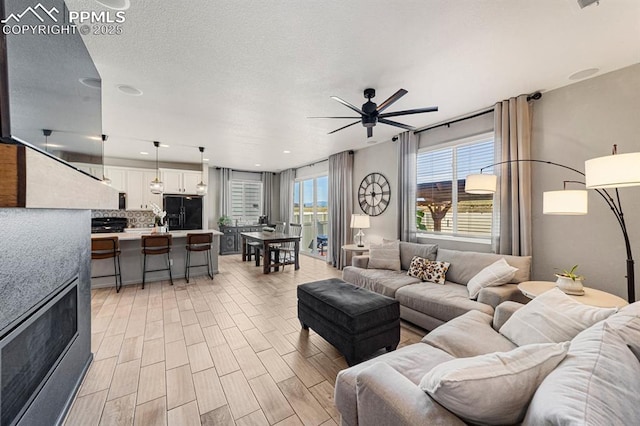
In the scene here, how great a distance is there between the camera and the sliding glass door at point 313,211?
7.39 m

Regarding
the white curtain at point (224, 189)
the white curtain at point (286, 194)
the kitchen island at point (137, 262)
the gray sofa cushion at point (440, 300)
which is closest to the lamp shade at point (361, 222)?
the gray sofa cushion at point (440, 300)

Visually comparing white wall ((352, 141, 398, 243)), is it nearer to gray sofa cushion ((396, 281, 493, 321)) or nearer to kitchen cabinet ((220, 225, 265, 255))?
gray sofa cushion ((396, 281, 493, 321))

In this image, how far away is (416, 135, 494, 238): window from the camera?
3.66 meters

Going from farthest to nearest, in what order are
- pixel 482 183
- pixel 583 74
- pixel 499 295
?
pixel 482 183, pixel 583 74, pixel 499 295

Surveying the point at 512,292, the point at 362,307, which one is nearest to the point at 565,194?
the point at 512,292

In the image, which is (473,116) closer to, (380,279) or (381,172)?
(381,172)

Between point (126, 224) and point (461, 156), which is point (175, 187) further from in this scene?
point (461, 156)

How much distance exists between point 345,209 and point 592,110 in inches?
161

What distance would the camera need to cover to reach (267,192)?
884cm

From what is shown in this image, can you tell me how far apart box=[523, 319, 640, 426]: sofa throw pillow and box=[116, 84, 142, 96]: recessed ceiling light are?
4.11m

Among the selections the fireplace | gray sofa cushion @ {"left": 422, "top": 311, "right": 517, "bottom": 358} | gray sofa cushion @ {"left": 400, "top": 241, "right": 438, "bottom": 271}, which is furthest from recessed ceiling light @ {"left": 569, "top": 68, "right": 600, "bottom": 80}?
the fireplace

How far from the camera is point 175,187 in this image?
681 centimetres

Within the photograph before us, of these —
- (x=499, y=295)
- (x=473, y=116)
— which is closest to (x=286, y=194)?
(x=473, y=116)

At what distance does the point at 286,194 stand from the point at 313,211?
1398mm
